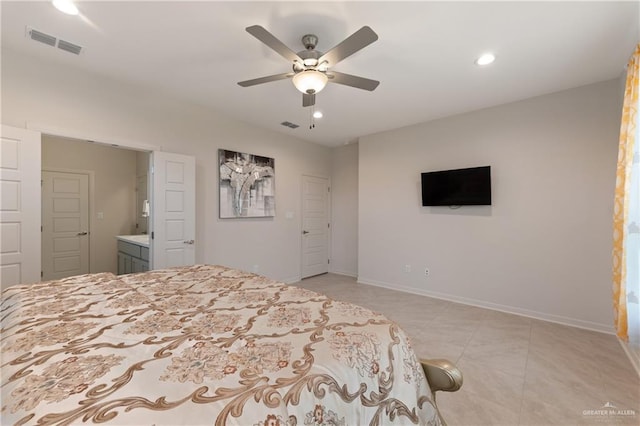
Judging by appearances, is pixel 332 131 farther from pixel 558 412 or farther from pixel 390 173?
pixel 558 412

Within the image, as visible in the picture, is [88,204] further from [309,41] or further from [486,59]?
[486,59]

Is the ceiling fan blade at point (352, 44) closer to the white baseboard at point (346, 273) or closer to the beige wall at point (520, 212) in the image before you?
the beige wall at point (520, 212)

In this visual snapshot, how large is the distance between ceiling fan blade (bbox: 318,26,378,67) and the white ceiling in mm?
292

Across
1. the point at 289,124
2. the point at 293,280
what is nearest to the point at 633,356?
the point at 293,280

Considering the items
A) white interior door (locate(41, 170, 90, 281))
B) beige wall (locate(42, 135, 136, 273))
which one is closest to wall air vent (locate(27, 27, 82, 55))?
beige wall (locate(42, 135, 136, 273))

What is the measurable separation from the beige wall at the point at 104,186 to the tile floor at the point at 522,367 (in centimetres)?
483

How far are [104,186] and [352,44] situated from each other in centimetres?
514

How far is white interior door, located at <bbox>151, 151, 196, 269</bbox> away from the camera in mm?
3076

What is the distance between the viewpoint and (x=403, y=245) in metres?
4.38

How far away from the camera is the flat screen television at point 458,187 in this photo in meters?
3.52

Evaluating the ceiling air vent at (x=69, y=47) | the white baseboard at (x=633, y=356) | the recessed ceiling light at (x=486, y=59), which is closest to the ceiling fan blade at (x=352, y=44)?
the recessed ceiling light at (x=486, y=59)

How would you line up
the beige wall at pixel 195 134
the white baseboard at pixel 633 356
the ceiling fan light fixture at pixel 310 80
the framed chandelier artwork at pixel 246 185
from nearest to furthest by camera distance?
the ceiling fan light fixture at pixel 310 80
the white baseboard at pixel 633 356
the beige wall at pixel 195 134
the framed chandelier artwork at pixel 246 185

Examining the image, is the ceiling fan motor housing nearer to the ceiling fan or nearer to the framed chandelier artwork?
the ceiling fan

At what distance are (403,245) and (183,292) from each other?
3.58 meters
